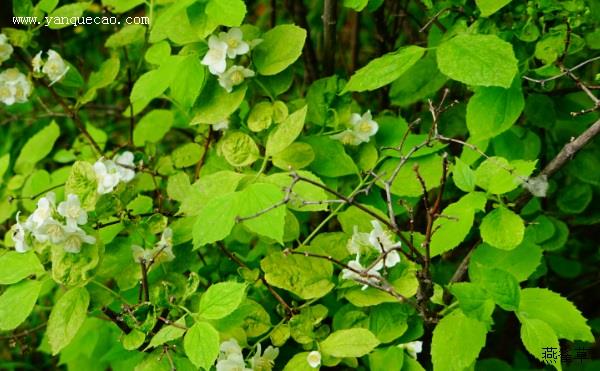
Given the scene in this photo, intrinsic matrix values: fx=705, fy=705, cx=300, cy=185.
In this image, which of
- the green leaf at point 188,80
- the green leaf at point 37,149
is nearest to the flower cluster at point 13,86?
the green leaf at point 37,149

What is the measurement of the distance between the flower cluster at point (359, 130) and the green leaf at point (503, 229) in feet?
1.28

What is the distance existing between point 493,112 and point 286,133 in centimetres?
44

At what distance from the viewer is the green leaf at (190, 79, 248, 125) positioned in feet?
5.18

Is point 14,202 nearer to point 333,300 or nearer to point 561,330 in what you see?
point 333,300

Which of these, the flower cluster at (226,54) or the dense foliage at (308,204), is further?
the flower cluster at (226,54)

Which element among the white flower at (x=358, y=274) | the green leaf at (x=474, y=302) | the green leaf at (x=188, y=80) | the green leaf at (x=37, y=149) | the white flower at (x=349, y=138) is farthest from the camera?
the green leaf at (x=37, y=149)

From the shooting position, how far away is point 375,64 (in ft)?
4.92

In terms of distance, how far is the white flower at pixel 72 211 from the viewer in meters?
1.40

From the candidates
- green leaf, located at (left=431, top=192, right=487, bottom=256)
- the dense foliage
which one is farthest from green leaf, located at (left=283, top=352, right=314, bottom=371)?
green leaf, located at (left=431, top=192, right=487, bottom=256)

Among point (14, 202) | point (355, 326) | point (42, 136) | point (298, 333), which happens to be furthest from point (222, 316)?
point (42, 136)

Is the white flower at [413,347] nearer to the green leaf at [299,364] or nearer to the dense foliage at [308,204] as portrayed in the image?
the dense foliage at [308,204]

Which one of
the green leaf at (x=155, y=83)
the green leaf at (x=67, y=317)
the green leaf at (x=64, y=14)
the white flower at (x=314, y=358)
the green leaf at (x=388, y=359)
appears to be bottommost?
the green leaf at (x=388, y=359)

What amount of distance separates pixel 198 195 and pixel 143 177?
40 cm

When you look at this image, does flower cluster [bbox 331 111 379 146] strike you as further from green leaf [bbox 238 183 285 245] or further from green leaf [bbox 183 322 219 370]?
green leaf [bbox 183 322 219 370]
